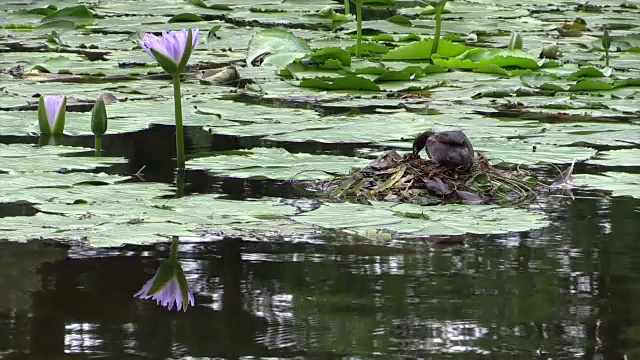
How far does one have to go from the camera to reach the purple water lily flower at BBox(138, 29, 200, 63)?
3.03 meters

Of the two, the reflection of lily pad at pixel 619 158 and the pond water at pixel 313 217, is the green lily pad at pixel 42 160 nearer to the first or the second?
the pond water at pixel 313 217

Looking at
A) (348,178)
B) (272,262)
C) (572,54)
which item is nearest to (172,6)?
(572,54)

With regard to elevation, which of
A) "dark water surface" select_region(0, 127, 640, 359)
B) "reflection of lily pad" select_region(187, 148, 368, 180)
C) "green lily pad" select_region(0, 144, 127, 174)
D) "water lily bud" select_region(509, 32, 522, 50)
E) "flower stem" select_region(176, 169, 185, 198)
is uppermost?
"water lily bud" select_region(509, 32, 522, 50)

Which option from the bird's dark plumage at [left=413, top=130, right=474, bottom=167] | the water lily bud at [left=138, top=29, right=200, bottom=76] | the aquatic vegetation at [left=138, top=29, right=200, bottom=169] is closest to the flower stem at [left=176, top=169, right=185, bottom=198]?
the aquatic vegetation at [left=138, top=29, right=200, bottom=169]

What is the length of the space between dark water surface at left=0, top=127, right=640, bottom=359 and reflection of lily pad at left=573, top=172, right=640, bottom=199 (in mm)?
306

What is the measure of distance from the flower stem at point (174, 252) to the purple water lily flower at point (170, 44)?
710mm

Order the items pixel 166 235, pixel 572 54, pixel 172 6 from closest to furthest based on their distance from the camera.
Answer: pixel 166 235, pixel 572 54, pixel 172 6

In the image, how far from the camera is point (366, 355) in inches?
70.3

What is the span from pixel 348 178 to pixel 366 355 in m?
1.27

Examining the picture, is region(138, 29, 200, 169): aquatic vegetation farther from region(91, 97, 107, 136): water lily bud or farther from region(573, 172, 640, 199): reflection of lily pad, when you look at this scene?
region(573, 172, 640, 199): reflection of lily pad

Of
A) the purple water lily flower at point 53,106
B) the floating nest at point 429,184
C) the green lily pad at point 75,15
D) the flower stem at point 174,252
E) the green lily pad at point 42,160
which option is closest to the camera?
the flower stem at point 174,252

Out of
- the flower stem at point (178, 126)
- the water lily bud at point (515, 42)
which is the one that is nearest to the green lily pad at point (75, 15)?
the water lily bud at point (515, 42)

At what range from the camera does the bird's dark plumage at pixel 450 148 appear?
2986 mm

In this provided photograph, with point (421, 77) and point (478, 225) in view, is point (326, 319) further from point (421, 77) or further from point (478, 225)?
point (421, 77)
